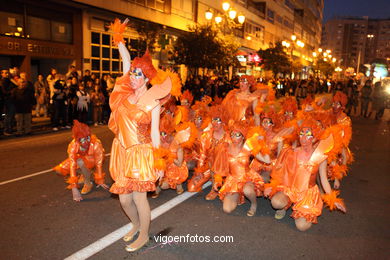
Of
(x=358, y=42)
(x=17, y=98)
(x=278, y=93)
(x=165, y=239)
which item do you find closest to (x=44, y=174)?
(x=165, y=239)

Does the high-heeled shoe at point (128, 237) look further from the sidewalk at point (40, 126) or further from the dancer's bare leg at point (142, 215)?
the sidewalk at point (40, 126)

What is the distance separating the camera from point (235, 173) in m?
5.00

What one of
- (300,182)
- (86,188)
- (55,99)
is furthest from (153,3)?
(300,182)

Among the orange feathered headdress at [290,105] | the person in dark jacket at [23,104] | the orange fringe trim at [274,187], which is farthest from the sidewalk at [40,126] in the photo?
the orange fringe trim at [274,187]

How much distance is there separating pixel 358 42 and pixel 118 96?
216 metres

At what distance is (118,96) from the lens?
3639 millimetres

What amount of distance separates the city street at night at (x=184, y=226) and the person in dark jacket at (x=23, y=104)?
4320 mm

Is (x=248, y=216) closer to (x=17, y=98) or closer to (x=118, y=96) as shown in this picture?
(x=118, y=96)

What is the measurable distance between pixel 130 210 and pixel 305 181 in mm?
2309

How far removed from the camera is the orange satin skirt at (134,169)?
138 inches

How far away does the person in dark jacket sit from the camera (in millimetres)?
10180

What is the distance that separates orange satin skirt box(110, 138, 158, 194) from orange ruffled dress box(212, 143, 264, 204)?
1643 mm

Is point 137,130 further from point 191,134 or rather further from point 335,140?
point 335,140

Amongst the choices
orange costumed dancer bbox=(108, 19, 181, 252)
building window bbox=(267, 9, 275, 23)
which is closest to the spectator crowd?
orange costumed dancer bbox=(108, 19, 181, 252)
